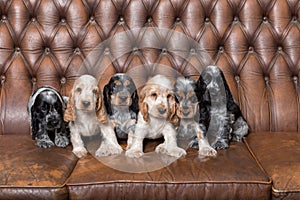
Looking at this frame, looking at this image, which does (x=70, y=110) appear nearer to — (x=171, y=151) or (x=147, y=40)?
(x=171, y=151)

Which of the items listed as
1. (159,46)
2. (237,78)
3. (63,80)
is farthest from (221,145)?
(63,80)

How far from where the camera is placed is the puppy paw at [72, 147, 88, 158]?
183 centimetres

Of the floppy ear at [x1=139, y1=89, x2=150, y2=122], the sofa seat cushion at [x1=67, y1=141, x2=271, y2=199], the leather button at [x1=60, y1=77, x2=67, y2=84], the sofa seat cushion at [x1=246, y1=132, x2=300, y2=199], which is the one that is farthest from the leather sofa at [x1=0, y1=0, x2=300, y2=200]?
the sofa seat cushion at [x1=67, y1=141, x2=271, y2=199]

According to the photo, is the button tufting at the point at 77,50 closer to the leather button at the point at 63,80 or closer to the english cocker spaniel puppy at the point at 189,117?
the leather button at the point at 63,80

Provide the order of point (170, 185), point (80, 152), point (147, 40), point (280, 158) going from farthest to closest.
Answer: point (147, 40), point (80, 152), point (280, 158), point (170, 185)

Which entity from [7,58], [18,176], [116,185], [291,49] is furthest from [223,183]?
[7,58]

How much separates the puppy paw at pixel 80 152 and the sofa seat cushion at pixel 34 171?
0.02 m

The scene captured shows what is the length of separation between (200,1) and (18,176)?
1169mm

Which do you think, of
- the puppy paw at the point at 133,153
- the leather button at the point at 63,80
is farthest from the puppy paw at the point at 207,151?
the leather button at the point at 63,80

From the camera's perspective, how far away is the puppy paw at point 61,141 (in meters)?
1.92

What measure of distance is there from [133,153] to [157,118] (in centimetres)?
17

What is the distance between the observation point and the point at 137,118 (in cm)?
189

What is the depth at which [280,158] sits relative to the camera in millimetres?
1739

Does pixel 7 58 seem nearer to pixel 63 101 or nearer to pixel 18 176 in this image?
pixel 63 101
